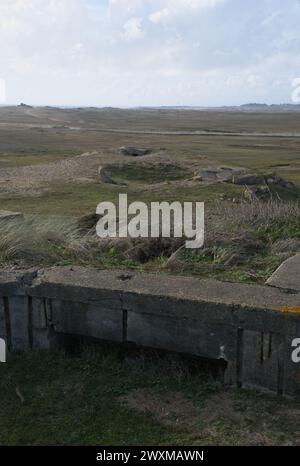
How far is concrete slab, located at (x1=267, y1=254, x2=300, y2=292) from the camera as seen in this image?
4387mm

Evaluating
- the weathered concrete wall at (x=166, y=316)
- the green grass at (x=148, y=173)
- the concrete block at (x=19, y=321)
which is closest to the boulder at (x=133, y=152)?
the green grass at (x=148, y=173)

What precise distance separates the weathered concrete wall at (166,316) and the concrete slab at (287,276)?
0.15m

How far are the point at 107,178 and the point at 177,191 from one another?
3030 millimetres

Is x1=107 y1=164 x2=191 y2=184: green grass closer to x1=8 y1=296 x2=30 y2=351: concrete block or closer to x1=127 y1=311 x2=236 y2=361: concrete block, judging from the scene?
x1=8 y1=296 x2=30 y2=351: concrete block

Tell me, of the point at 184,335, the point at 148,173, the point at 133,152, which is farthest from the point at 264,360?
the point at 133,152

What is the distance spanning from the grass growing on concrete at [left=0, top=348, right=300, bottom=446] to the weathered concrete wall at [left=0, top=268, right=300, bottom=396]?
0.17 meters

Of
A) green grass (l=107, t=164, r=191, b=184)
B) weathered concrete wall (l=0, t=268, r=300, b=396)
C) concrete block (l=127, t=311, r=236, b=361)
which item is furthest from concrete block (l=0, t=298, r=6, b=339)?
green grass (l=107, t=164, r=191, b=184)

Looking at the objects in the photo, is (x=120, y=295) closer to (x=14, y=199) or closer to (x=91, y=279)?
(x=91, y=279)

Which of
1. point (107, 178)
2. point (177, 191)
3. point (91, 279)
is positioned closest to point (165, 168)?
point (107, 178)

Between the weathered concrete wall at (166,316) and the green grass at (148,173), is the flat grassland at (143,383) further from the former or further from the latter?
the green grass at (148,173)

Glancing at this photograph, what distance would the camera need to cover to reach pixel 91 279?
4.47 metres

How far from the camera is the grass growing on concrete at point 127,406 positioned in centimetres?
337

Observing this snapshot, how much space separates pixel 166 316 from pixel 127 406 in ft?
2.47

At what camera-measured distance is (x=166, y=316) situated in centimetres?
410
